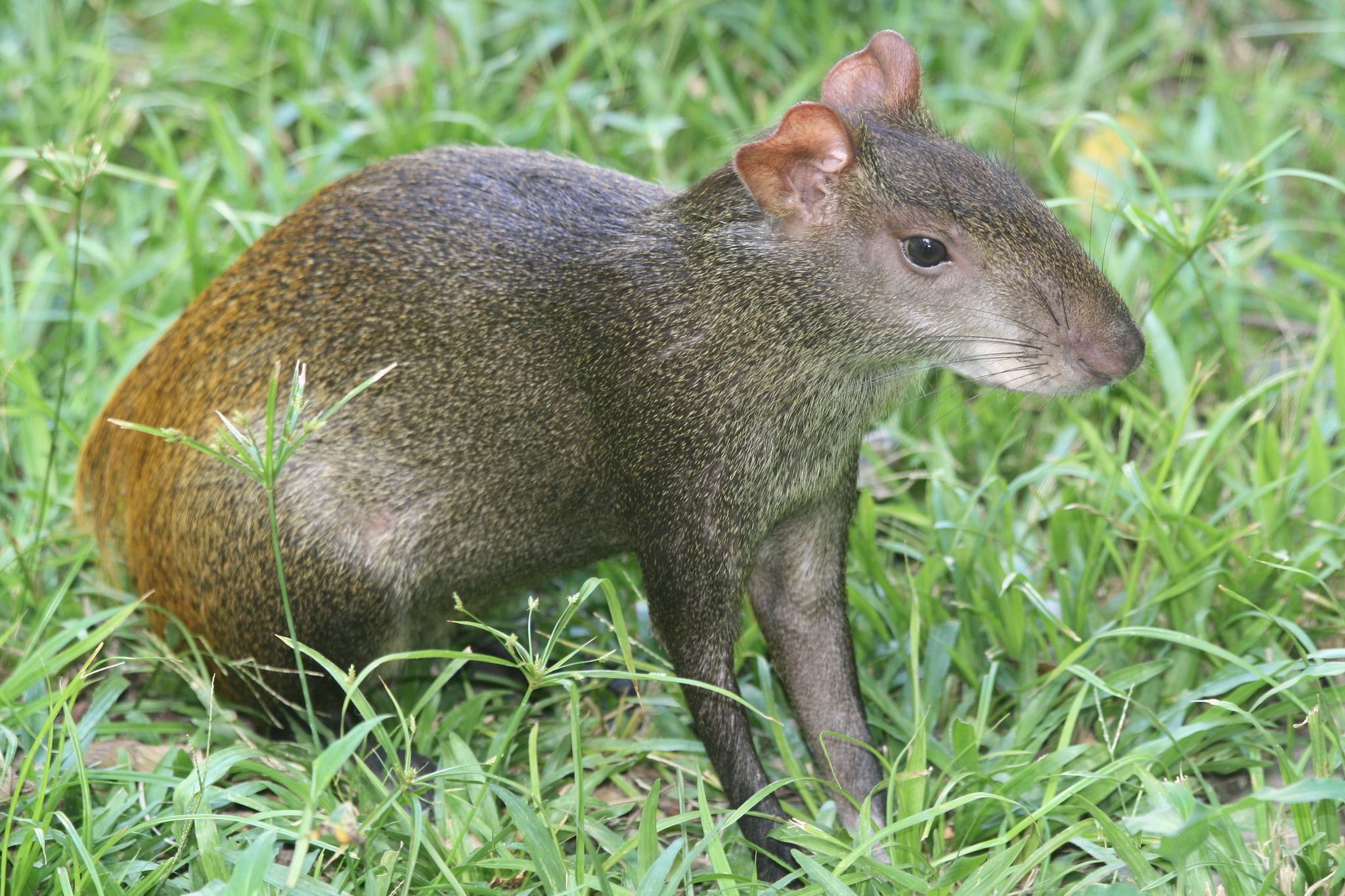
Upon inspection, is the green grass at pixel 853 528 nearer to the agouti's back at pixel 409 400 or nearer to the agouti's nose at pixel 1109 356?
the agouti's back at pixel 409 400

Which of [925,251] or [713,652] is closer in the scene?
[925,251]

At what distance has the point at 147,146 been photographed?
496cm

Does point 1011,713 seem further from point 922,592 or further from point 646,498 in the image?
point 646,498

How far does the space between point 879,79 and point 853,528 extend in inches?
47.5

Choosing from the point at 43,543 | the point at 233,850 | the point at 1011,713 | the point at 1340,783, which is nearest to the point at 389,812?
the point at 233,850

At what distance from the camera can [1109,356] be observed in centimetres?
289

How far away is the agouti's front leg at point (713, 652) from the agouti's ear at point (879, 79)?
1.07 metres

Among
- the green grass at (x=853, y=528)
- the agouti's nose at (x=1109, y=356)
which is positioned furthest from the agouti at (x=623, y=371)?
the green grass at (x=853, y=528)

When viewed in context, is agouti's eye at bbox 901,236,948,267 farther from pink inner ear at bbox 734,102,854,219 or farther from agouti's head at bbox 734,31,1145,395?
pink inner ear at bbox 734,102,854,219

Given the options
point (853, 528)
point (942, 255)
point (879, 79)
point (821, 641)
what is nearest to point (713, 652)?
point (821, 641)

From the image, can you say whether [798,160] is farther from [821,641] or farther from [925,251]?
[821,641]

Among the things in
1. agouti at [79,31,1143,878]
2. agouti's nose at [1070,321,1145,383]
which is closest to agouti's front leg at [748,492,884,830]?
agouti at [79,31,1143,878]

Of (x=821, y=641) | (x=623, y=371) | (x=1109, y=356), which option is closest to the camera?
(x=1109, y=356)

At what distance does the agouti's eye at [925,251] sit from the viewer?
2.95 metres
